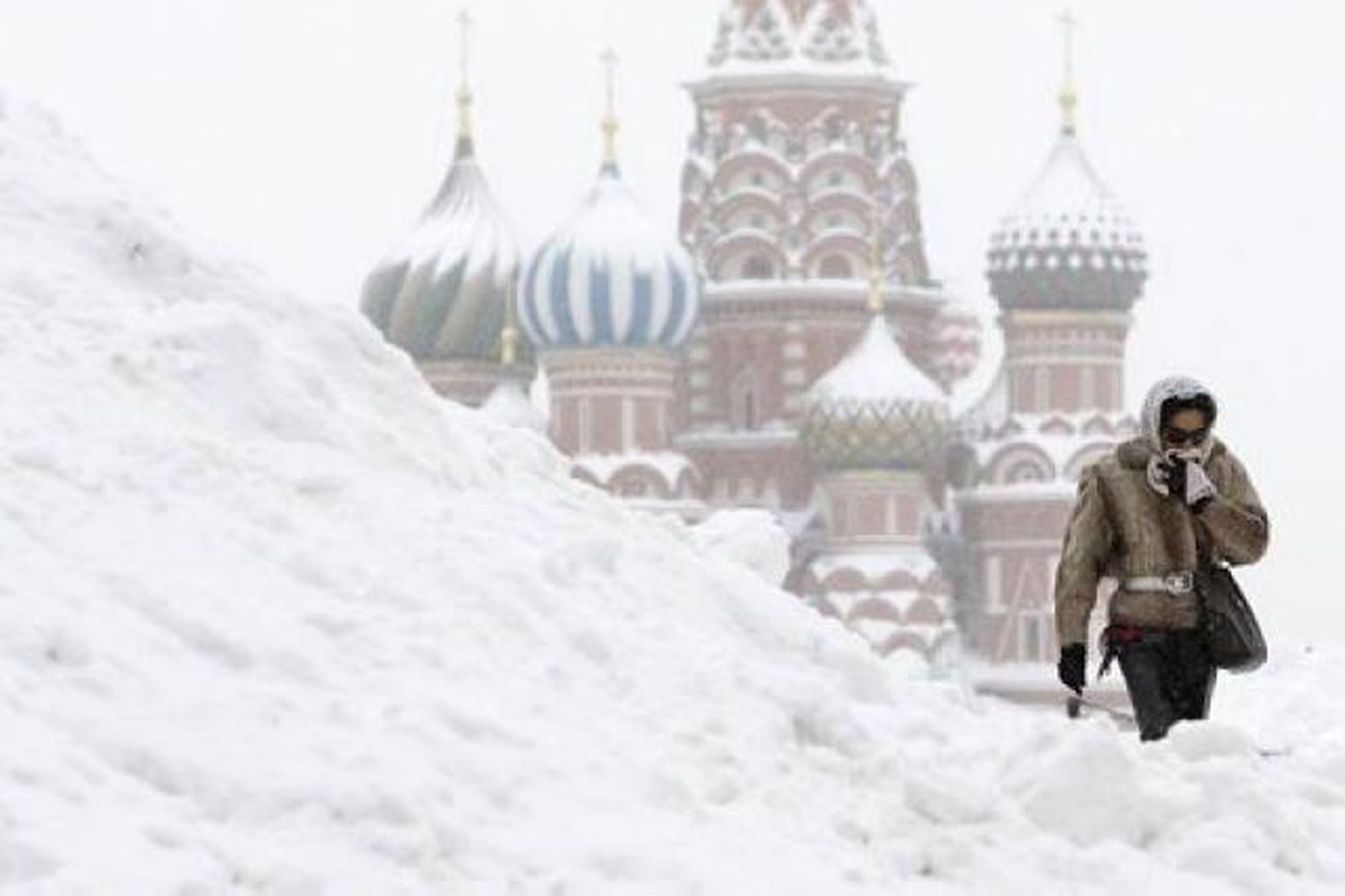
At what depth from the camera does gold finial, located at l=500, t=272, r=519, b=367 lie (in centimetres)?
5056

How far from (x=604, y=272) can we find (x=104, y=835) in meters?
44.2

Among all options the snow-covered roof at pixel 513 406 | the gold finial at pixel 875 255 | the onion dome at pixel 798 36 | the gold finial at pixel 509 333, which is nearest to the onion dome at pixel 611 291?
the snow-covered roof at pixel 513 406

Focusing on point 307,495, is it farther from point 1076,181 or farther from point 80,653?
point 1076,181

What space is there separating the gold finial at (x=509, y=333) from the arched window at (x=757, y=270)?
275 cm

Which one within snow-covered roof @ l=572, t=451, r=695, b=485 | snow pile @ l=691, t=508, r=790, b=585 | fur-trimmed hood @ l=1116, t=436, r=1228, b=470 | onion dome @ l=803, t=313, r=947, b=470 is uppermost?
fur-trimmed hood @ l=1116, t=436, r=1228, b=470

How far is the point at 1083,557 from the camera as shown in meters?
6.11

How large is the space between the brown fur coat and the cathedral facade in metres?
41.4

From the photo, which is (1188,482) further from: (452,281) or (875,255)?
(452,281)

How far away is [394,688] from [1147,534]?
1304mm

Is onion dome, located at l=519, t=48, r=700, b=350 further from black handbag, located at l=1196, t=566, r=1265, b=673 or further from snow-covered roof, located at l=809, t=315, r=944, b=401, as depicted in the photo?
black handbag, located at l=1196, t=566, r=1265, b=673

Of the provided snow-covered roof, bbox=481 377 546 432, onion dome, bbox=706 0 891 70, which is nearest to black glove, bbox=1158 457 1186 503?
snow-covered roof, bbox=481 377 546 432

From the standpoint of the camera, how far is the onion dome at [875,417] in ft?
159

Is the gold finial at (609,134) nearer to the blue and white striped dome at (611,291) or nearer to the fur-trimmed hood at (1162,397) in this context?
the blue and white striped dome at (611,291)

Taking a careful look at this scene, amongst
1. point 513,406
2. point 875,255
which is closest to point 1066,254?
point 875,255
